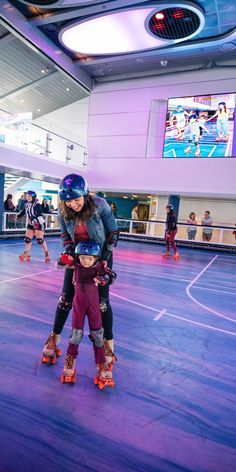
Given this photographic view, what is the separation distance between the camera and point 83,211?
83.8 inches

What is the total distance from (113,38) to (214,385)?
13.3 meters

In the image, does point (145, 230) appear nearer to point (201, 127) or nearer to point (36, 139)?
point (201, 127)

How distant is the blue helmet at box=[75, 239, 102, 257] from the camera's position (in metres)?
2.06

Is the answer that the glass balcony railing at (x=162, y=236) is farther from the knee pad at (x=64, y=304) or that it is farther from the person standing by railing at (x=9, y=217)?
the knee pad at (x=64, y=304)

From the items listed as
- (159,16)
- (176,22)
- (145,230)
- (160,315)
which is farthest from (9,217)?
(176,22)

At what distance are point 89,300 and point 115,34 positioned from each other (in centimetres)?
→ 1253

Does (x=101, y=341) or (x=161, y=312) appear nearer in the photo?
(x=101, y=341)

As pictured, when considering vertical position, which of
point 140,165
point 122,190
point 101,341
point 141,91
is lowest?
point 101,341

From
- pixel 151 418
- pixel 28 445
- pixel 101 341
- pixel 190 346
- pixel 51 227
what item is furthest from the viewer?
pixel 51 227

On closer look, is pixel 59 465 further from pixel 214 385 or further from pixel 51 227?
pixel 51 227

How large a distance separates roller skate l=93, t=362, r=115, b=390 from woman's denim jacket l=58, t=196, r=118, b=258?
0.85m

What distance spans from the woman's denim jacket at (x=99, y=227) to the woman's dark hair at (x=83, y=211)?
40 millimetres

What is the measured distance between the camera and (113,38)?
39.1 ft

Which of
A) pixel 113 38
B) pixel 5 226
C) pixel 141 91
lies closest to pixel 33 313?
pixel 5 226
